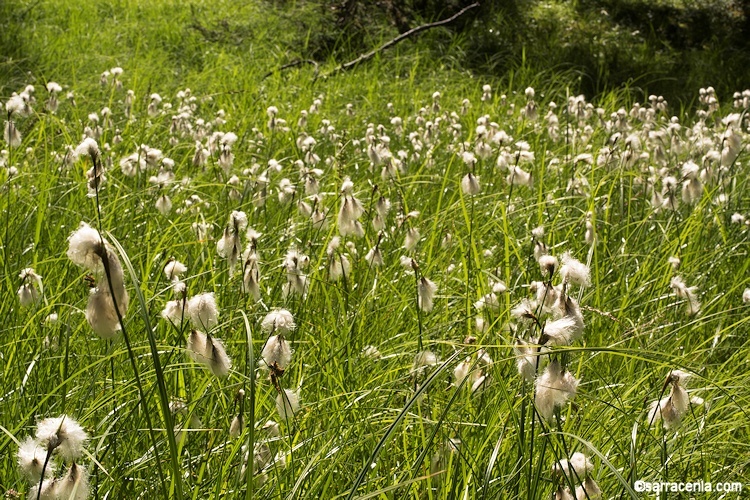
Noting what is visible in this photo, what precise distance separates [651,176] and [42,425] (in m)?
3.76

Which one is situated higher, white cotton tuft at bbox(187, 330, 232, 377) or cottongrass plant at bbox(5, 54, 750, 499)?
white cotton tuft at bbox(187, 330, 232, 377)

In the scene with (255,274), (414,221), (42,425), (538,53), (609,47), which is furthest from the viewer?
(609,47)

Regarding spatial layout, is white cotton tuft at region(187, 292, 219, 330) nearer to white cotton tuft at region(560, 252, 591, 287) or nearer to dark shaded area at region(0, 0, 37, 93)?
white cotton tuft at region(560, 252, 591, 287)

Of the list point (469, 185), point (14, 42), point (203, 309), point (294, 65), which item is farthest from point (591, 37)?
point (203, 309)

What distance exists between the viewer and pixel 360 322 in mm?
2512

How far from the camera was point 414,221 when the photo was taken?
3660mm

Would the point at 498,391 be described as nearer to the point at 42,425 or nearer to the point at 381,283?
the point at 381,283

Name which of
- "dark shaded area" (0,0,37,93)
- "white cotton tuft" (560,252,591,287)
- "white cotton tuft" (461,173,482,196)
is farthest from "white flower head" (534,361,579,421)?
"dark shaded area" (0,0,37,93)

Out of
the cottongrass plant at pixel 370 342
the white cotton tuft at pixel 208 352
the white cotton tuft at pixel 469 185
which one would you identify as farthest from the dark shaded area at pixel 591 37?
the white cotton tuft at pixel 208 352

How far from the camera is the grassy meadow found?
1488 millimetres

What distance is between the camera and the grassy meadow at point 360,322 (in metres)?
1.49

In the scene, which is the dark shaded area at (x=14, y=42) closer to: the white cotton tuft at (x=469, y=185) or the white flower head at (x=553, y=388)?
the white cotton tuft at (x=469, y=185)

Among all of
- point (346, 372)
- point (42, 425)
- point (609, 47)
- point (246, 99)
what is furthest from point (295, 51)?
point (42, 425)

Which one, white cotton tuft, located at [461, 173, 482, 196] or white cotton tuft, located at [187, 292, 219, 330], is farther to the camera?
white cotton tuft, located at [461, 173, 482, 196]
